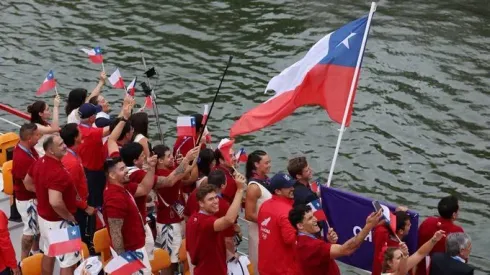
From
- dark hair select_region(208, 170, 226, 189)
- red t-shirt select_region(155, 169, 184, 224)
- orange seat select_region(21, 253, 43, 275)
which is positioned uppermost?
dark hair select_region(208, 170, 226, 189)

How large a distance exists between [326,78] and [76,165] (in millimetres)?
3843

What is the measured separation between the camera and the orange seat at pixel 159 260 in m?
10.8

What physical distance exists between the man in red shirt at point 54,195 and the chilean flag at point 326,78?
2817 mm

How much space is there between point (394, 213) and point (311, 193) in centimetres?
107

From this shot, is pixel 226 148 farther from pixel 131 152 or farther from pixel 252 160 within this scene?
pixel 131 152

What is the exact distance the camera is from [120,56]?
86.4 feet

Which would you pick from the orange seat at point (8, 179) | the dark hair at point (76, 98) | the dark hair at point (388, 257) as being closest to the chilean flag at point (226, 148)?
the dark hair at point (388, 257)

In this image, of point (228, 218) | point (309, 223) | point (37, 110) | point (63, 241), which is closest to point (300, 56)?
point (37, 110)

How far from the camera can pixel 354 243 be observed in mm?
8992

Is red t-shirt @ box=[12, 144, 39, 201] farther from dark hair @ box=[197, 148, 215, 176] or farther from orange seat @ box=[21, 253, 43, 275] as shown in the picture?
dark hair @ box=[197, 148, 215, 176]

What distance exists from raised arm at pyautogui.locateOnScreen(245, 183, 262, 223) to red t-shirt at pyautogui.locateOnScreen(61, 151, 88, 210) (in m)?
2.01

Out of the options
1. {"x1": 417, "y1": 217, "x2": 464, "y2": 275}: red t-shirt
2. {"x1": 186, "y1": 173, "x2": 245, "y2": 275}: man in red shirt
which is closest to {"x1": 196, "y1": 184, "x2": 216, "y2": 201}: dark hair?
{"x1": 186, "y1": 173, "x2": 245, "y2": 275}: man in red shirt

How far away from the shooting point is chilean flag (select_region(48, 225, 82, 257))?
9789mm

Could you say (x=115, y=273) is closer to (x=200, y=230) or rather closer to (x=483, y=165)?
(x=200, y=230)
